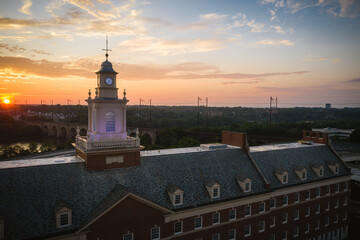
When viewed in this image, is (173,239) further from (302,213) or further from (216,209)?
(302,213)

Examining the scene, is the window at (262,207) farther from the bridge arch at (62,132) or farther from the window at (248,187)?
the bridge arch at (62,132)

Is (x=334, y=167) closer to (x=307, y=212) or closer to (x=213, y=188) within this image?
(x=307, y=212)

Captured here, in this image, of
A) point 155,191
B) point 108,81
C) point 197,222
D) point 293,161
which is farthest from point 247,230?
point 108,81

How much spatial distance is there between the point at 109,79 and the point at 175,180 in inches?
583

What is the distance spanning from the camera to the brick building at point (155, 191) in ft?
83.1

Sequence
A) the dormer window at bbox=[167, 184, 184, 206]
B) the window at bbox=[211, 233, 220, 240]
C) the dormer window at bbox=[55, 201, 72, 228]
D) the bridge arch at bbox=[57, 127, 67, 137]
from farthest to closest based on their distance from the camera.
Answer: the bridge arch at bbox=[57, 127, 67, 137]
the window at bbox=[211, 233, 220, 240]
the dormer window at bbox=[167, 184, 184, 206]
the dormer window at bbox=[55, 201, 72, 228]

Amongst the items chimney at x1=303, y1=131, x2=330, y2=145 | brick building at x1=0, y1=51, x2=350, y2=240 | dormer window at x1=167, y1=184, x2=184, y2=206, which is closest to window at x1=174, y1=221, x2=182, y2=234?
brick building at x1=0, y1=51, x2=350, y2=240

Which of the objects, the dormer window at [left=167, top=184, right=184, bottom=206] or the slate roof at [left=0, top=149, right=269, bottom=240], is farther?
the dormer window at [left=167, top=184, right=184, bottom=206]

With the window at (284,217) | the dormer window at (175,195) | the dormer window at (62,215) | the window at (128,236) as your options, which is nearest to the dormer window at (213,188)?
the dormer window at (175,195)

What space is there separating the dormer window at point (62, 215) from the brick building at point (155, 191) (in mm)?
88

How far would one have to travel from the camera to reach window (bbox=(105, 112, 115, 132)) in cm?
3191

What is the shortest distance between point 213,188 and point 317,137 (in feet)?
105

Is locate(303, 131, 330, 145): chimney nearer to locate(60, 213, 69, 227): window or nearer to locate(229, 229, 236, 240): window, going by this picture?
locate(229, 229, 236, 240): window

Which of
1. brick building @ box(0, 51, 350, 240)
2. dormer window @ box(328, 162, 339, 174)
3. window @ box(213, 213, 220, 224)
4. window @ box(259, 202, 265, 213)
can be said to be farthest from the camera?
dormer window @ box(328, 162, 339, 174)
